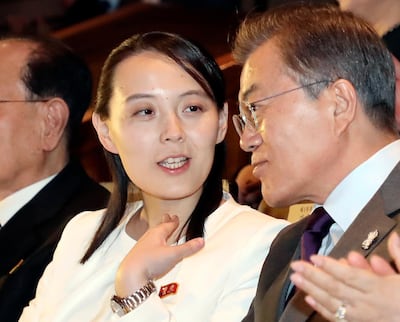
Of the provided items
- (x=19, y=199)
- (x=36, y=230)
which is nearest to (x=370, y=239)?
(x=36, y=230)

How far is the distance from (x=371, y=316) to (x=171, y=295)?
2.64 ft

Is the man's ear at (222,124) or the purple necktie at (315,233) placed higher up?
the man's ear at (222,124)

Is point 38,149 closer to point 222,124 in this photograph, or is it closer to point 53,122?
point 53,122

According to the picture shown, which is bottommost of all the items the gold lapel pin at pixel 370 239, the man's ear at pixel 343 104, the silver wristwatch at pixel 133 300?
the silver wristwatch at pixel 133 300

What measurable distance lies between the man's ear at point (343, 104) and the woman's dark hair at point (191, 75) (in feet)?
1.56

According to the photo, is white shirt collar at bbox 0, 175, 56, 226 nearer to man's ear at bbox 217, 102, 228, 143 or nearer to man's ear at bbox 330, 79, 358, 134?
man's ear at bbox 217, 102, 228, 143

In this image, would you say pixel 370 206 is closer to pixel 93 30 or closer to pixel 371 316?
pixel 371 316

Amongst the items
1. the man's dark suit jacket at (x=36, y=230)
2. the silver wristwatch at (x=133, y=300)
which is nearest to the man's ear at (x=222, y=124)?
the silver wristwatch at (x=133, y=300)

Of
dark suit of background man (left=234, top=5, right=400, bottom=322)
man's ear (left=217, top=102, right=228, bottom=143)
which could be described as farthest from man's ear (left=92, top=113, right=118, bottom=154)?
dark suit of background man (left=234, top=5, right=400, bottom=322)

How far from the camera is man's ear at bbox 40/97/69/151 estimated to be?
127 inches

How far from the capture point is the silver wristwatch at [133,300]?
7.52 ft

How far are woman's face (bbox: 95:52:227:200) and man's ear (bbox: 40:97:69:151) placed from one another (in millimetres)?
730

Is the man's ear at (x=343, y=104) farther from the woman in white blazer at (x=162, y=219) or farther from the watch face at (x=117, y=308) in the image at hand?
the watch face at (x=117, y=308)

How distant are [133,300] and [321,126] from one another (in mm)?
576
